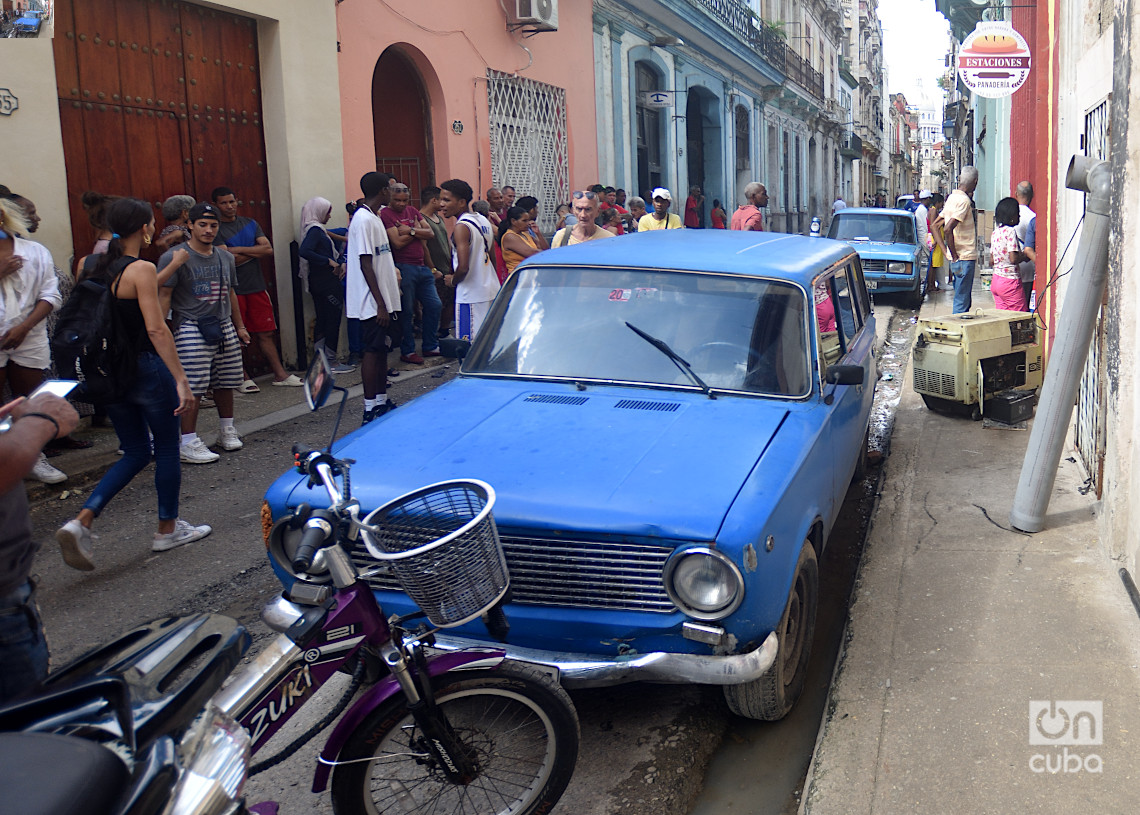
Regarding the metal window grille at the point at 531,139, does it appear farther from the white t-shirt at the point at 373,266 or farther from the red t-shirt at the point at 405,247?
the white t-shirt at the point at 373,266

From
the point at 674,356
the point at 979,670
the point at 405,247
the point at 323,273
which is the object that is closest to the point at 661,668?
→ the point at 979,670

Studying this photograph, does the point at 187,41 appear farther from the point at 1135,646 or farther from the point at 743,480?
the point at 1135,646

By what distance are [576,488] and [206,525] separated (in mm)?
3175

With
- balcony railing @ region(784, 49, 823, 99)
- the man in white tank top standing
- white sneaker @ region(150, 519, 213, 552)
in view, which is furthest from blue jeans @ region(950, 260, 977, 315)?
balcony railing @ region(784, 49, 823, 99)

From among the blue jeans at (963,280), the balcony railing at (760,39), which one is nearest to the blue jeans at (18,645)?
the blue jeans at (963,280)

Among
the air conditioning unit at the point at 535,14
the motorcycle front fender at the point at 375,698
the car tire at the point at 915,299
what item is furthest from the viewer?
the car tire at the point at 915,299

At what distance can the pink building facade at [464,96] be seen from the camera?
1166cm

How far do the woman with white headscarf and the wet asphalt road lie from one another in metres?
2.82

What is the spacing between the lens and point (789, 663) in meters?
3.62

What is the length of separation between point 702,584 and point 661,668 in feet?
0.93

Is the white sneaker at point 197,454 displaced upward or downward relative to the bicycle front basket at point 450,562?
downward

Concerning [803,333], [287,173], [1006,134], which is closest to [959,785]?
[803,333]

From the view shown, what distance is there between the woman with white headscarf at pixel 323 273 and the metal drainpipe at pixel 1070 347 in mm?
7001

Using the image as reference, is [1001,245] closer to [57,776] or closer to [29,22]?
[29,22]
